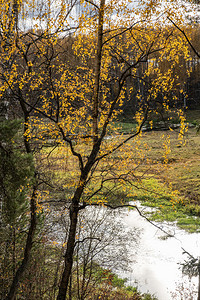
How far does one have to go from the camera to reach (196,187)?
1575cm

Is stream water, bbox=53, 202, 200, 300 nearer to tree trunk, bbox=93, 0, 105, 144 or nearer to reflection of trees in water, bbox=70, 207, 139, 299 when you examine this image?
reflection of trees in water, bbox=70, 207, 139, 299

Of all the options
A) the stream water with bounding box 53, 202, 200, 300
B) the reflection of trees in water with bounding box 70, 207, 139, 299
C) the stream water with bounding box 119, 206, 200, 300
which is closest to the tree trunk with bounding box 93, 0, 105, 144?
the stream water with bounding box 53, 202, 200, 300

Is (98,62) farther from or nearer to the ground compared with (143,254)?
farther from the ground

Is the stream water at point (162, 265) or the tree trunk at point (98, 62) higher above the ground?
the tree trunk at point (98, 62)

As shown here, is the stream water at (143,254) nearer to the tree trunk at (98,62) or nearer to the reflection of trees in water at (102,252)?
the reflection of trees in water at (102,252)

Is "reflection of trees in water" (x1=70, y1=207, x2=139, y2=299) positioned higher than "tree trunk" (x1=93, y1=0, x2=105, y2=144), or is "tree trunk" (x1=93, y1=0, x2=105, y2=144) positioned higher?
"tree trunk" (x1=93, y1=0, x2=105, y2=144)

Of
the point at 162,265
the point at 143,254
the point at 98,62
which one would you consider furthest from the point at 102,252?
the point at 98,62

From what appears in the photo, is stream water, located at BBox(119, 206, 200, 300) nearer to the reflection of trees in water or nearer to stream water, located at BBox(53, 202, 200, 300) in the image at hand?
stream water, located at BBox(53, 202, 200, 300)

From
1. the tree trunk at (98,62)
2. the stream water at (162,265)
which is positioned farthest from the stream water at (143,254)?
the tree trunk at (98,62)

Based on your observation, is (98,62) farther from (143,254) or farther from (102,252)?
(143,254)

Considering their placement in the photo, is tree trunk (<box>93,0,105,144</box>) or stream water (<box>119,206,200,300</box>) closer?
tree trunk (<box>93,0,105,144</box>)

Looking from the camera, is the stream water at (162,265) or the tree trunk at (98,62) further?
the stream water at (162,265)

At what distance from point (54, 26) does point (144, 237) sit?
381 inches

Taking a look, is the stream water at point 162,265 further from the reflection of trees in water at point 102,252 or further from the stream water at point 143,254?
the reflection of trees in water at point 102,252
